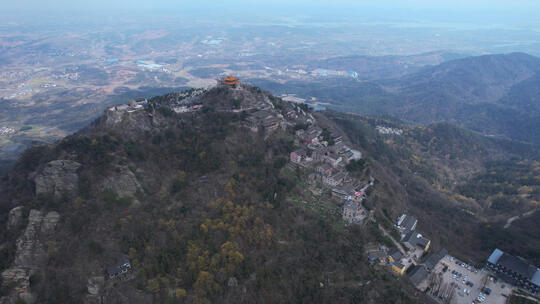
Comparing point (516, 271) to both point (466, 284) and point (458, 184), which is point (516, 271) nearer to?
point (466, 284)

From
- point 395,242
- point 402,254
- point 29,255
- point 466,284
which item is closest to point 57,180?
point 29,255

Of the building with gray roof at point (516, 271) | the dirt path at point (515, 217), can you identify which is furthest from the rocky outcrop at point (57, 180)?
the dirt path at point (515, 217)

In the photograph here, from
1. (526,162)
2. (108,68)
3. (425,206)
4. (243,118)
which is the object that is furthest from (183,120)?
(108,68)

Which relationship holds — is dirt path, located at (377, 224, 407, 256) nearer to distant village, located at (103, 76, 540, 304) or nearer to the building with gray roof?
distant village, located at (103, 76, 540, 304)

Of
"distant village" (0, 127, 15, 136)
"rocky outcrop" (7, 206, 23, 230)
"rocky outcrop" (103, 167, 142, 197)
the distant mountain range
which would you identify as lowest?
"distant village" (0, 127, 15, 136)

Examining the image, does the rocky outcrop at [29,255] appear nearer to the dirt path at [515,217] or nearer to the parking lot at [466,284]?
the parking lot at [466,284]

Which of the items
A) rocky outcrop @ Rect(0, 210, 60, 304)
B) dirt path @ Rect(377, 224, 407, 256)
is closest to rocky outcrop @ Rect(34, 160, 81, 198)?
rocky outcrop @ Rect(0, 210, 60, 304)

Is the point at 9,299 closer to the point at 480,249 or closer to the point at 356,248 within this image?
the point at 356,248
